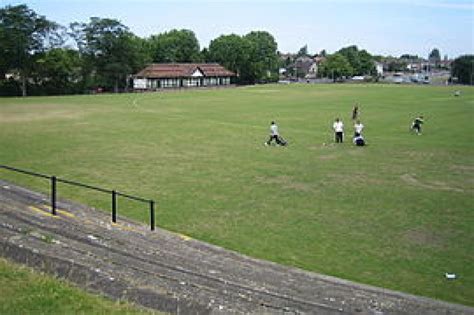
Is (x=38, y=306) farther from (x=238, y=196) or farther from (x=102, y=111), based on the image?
(x=102, y=111)

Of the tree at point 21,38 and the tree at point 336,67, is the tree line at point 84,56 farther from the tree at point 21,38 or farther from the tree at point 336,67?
the tree at point 336,67

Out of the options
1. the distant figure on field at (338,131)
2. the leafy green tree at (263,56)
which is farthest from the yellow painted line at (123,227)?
the leafy green tree at (263,56)

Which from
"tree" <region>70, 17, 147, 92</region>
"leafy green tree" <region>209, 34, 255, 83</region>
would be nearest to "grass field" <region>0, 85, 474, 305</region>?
"tree" <region>70, 17, 147, 92</region>

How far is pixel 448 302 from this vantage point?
9898 mm

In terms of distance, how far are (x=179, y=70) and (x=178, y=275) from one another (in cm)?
9728

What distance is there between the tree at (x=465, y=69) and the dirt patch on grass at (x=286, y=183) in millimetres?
119585

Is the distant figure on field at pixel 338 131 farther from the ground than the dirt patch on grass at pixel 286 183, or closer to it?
farther from the ground

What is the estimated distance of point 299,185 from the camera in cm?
1936

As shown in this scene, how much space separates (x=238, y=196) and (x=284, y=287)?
7.62 metres

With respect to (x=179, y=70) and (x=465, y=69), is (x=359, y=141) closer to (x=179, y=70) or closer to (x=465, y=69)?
(x=179, y=70)

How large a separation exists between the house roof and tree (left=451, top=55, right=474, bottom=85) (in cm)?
5852

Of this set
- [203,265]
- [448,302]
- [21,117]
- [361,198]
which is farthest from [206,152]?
[21,117]

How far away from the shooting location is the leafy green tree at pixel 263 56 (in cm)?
12088

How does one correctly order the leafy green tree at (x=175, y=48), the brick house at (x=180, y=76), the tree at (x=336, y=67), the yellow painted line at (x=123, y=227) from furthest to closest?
1. the tree at (x=336, y=67)
2. the leafy green tree at (x=175, y=48)
3. the brick house at (x=180, y=76)
4. the yellow painted line at (x=123, y=227)
